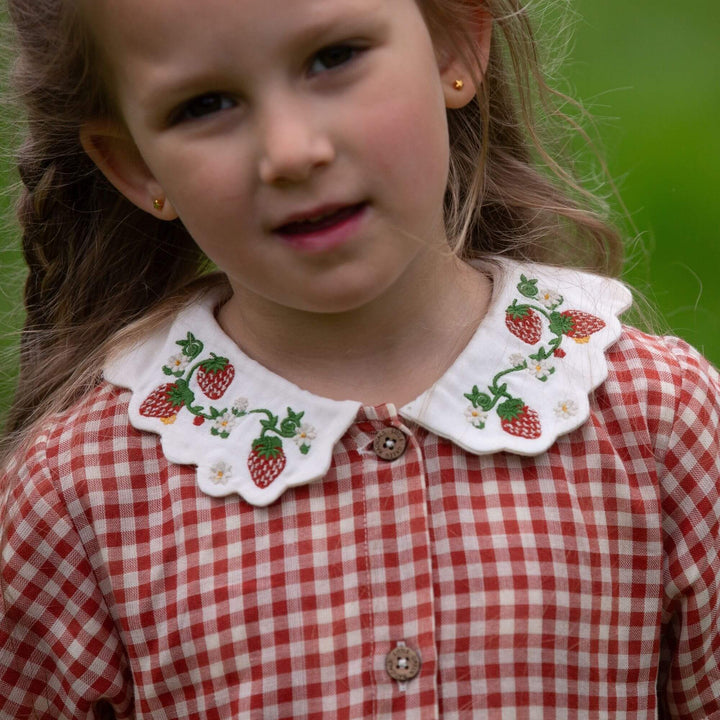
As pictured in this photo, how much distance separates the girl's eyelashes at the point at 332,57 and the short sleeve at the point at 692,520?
614 millimetres

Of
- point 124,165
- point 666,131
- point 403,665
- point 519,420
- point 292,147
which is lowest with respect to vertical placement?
point 666,131

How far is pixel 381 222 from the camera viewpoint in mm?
1885

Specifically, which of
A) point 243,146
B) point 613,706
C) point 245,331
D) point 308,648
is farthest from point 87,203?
point 613,706

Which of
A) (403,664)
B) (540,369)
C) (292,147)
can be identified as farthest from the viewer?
(540,369)

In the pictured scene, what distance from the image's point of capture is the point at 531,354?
2.05m

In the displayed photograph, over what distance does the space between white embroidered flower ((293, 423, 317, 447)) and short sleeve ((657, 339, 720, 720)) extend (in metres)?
0.47

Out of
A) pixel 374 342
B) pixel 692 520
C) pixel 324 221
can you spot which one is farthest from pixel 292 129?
pixel 692 520

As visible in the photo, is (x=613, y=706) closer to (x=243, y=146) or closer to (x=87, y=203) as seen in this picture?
(x=243, y=146)

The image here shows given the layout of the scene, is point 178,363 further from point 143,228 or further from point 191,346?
point 143,228

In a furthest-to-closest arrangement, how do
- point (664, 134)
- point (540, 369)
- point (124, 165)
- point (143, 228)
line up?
point (664, 134)
point (143, 228)
point (124, 165)
point (540, 369)

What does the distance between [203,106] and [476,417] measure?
0.54m

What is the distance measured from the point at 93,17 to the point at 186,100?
190 millimetres

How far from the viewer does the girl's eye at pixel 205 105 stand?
72.8 inches

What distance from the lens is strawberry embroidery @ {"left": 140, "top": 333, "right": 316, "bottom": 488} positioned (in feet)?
6.54
